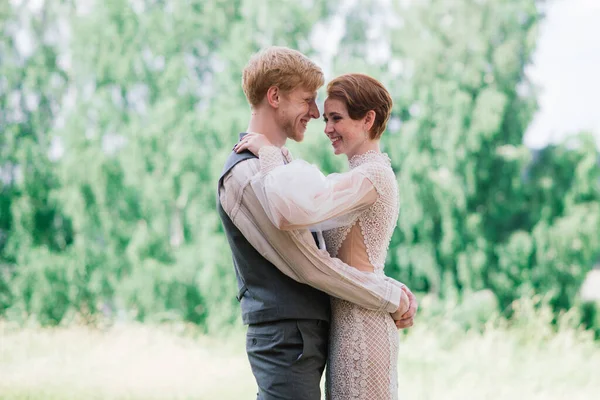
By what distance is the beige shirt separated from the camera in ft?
5.71

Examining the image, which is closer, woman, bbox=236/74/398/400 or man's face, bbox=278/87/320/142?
woman, bbox=236/74/398/400

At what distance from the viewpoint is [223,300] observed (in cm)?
944

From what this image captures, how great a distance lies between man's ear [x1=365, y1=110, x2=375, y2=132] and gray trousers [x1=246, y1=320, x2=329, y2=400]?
57 centimetres

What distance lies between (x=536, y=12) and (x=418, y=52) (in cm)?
189

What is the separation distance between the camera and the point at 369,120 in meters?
1.91

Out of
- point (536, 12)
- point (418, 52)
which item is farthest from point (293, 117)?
point (536, 12)

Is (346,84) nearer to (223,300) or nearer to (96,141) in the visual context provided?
(223,300)

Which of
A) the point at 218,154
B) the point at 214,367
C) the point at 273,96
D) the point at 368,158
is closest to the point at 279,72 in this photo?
the point at 273,96

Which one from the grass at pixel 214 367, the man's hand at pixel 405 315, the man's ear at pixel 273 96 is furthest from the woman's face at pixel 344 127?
the grass at pixel 214 367

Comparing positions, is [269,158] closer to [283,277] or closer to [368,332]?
[283,277]

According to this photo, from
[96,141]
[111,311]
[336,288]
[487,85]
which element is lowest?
[336,288]

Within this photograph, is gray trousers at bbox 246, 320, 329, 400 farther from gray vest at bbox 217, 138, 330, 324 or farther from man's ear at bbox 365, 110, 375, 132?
man's ear at bbox 365, 110, 375, 132

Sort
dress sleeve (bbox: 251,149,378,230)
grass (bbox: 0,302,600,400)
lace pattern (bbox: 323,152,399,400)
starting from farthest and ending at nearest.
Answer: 1. grass (bbox: 0,302,600,400)
2. lace pattern (bbox: 323,152,399,400)
3. dress sleeve (bbox: 251,149,378,230)

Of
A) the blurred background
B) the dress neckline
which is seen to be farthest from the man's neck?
the blurred background
